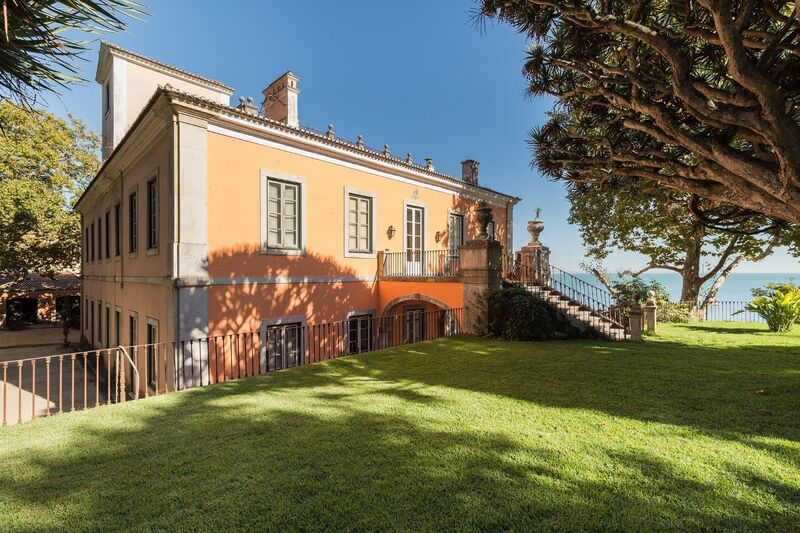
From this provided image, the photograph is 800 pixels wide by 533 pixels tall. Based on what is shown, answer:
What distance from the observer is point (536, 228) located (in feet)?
45.5

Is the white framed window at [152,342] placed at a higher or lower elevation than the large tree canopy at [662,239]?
lower

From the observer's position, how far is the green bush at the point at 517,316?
10141mm

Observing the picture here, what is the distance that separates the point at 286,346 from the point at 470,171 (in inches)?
483

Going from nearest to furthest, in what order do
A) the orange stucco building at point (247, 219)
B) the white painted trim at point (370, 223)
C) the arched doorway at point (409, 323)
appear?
the orange stucco building at point (247, 219) < the white painted trim at point (370, 223) < the arched doorway at point (409, 323)

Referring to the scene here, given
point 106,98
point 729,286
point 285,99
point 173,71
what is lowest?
point 729,286

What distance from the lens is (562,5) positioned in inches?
249

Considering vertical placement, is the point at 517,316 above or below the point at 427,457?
above

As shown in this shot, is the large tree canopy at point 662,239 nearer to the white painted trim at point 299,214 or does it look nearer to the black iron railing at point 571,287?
the black iron railing at point 571,287

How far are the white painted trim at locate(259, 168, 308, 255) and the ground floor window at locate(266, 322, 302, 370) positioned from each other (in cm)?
221

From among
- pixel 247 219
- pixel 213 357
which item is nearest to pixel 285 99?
pixel 247 219

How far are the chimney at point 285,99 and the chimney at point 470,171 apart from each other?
851 cm

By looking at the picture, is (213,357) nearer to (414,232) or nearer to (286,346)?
(286,346)

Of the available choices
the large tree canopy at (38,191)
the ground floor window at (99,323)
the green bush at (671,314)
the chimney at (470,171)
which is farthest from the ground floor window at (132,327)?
the green bush at (671,314)

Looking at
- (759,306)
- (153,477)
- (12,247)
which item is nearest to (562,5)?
(153,477)
